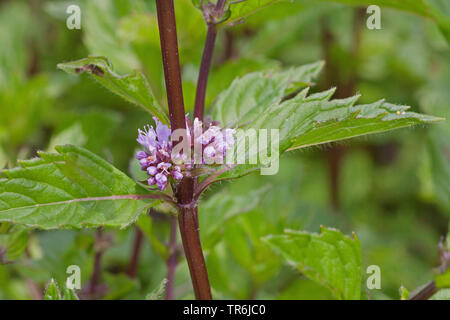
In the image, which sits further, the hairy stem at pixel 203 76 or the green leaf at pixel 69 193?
the hairy stem at pixel 203 76

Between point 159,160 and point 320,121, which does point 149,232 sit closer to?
point 159,160

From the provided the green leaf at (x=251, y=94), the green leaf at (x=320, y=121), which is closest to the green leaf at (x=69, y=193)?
the green leaf at (x=320, y=121)

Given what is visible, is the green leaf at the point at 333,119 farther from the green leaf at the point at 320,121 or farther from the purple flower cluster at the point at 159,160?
the purple flower cluster at the point at 159,160

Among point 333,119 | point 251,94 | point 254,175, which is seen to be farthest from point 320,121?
point 254,175

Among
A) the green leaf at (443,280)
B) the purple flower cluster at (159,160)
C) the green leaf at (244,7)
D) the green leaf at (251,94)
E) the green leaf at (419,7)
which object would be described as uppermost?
the green leaf at (419,7)

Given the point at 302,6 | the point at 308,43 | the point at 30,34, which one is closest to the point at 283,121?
the point at 302,6

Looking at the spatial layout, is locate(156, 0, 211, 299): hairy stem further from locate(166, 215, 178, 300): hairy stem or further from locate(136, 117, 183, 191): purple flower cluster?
locate(166, 215, 178, 300): hairy stem
